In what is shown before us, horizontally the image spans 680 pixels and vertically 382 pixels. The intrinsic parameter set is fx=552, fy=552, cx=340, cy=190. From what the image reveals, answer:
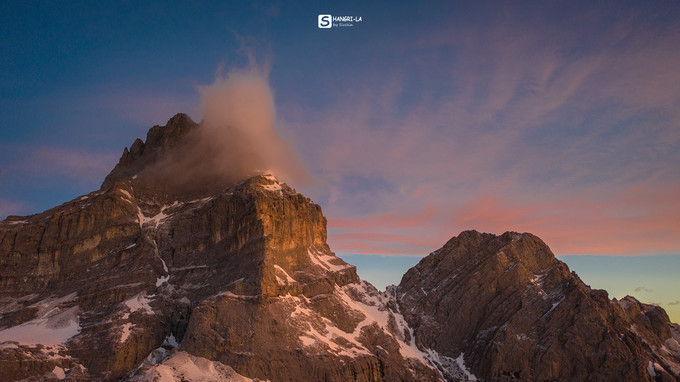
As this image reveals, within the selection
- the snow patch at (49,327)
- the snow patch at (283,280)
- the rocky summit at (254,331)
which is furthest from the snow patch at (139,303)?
the snow patch at (283,280)

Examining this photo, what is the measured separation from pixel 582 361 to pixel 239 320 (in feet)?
362

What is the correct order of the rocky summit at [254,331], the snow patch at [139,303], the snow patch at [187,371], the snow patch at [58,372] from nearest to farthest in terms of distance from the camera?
the snow patch at [187,371], the snow patch at [58,372], the rocky summit at [254,331], the snow patch at [139,303]

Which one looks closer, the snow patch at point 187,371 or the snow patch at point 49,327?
the snow patch at point 187,371

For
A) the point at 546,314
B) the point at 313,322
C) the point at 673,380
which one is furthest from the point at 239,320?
the point at 673,380

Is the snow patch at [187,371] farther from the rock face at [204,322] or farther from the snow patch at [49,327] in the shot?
the snow patch at [49,327]

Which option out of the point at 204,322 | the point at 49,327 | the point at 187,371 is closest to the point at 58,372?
the point at 49,327

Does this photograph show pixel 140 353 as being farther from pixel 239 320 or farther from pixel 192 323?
pixel 239 320

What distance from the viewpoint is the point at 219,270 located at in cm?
19300

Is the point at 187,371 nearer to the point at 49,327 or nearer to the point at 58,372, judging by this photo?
the point at 58,372

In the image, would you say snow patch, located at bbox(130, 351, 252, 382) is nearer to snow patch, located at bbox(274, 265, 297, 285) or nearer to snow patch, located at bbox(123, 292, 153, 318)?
snow patch, located at bbox(123, 292, 153, 318)

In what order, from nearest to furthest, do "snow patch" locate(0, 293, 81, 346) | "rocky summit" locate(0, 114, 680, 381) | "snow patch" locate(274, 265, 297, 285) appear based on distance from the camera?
"rocky summit" locate(0, 114, 680, 381) → "snow patch" locate(0, 293, 81, 346) → "snow patch" locate(274, 265, 297, 285)

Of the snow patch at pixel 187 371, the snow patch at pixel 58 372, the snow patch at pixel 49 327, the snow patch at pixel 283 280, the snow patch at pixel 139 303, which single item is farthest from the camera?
the snow patch at pixel 283 280

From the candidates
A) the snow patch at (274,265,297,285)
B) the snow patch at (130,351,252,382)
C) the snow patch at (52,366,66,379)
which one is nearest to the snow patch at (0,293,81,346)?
the snow patch at (52,366,66,379)

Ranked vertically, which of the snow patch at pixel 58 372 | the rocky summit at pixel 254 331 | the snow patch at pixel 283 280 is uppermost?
the snow patch at pixel 283 280
